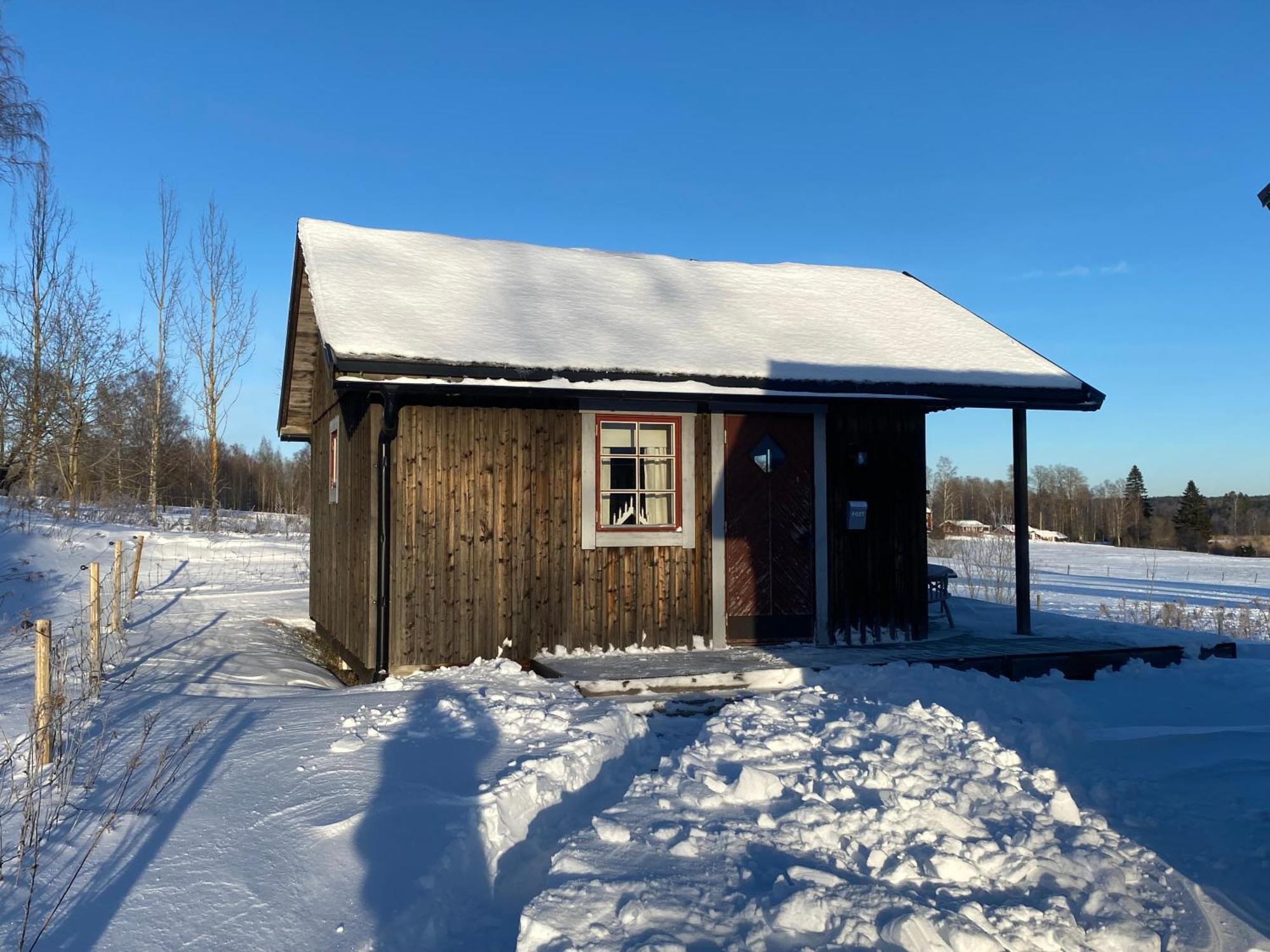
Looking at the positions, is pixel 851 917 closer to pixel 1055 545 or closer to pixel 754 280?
pixel 754 280

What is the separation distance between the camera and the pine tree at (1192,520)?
5491 centimetres

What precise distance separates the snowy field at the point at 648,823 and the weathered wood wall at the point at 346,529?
1.50 metres

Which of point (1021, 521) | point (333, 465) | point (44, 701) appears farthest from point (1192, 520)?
point (44, 701)

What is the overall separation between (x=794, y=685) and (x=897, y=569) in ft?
8.93

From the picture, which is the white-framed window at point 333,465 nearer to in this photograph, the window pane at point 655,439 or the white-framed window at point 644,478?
the white-framed window at point 644,478

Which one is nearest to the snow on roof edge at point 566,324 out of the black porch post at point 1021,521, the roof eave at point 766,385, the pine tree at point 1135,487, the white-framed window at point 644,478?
the roof eave at point 766,385

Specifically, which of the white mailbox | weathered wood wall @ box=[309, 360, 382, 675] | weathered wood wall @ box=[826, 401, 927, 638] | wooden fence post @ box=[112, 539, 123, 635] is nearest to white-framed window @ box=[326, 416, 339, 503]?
weathered wood wall @ box=[309, 360, 382, 675]

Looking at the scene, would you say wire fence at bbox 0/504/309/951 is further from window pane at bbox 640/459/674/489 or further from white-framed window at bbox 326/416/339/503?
window pane at bbox 640/459/674/489

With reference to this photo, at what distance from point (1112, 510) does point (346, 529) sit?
Result: 72991 mm

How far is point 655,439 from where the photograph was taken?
888 centimetres

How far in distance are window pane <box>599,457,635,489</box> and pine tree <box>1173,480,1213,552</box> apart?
56264mm

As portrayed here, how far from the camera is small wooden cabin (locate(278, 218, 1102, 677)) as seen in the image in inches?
312

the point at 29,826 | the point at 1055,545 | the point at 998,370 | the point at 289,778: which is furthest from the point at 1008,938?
the point at 1055,545

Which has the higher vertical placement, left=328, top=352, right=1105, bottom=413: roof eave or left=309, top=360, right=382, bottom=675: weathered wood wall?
left=328, top=352, right=1105, bottom=413: roof eave
